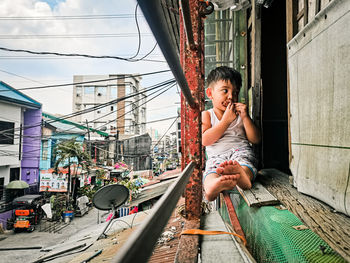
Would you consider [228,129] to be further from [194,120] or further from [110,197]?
[110,197]

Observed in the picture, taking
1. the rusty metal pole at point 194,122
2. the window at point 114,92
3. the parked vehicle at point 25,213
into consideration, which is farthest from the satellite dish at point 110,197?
the window at point 114,92

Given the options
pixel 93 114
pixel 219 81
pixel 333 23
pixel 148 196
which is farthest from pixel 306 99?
pixel 93 114

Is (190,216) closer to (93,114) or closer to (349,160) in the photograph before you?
(349,160)

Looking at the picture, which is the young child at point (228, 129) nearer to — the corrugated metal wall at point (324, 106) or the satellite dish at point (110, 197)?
the corrugated metal wall at point (324, 106)

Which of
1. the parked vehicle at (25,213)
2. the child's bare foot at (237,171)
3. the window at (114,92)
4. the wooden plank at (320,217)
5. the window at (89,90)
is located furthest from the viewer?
the window at (89,90)

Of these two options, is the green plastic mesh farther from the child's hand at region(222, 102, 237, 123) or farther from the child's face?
the child's face

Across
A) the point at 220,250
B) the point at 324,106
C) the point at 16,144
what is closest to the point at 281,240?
the point at 220,250

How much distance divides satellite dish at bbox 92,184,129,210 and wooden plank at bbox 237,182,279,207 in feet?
13.1

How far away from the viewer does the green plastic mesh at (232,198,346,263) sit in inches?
38.5

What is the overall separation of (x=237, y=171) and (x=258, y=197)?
0.25 m

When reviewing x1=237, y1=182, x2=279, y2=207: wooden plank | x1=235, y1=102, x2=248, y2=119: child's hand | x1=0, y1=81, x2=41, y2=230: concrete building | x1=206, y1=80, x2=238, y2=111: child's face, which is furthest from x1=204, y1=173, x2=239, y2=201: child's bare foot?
x1=0, y1=81, x2=41, y2=230: concrete building

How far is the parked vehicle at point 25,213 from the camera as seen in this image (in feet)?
43.0

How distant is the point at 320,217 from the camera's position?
118cm

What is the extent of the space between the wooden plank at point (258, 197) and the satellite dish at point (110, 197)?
13.1ft
